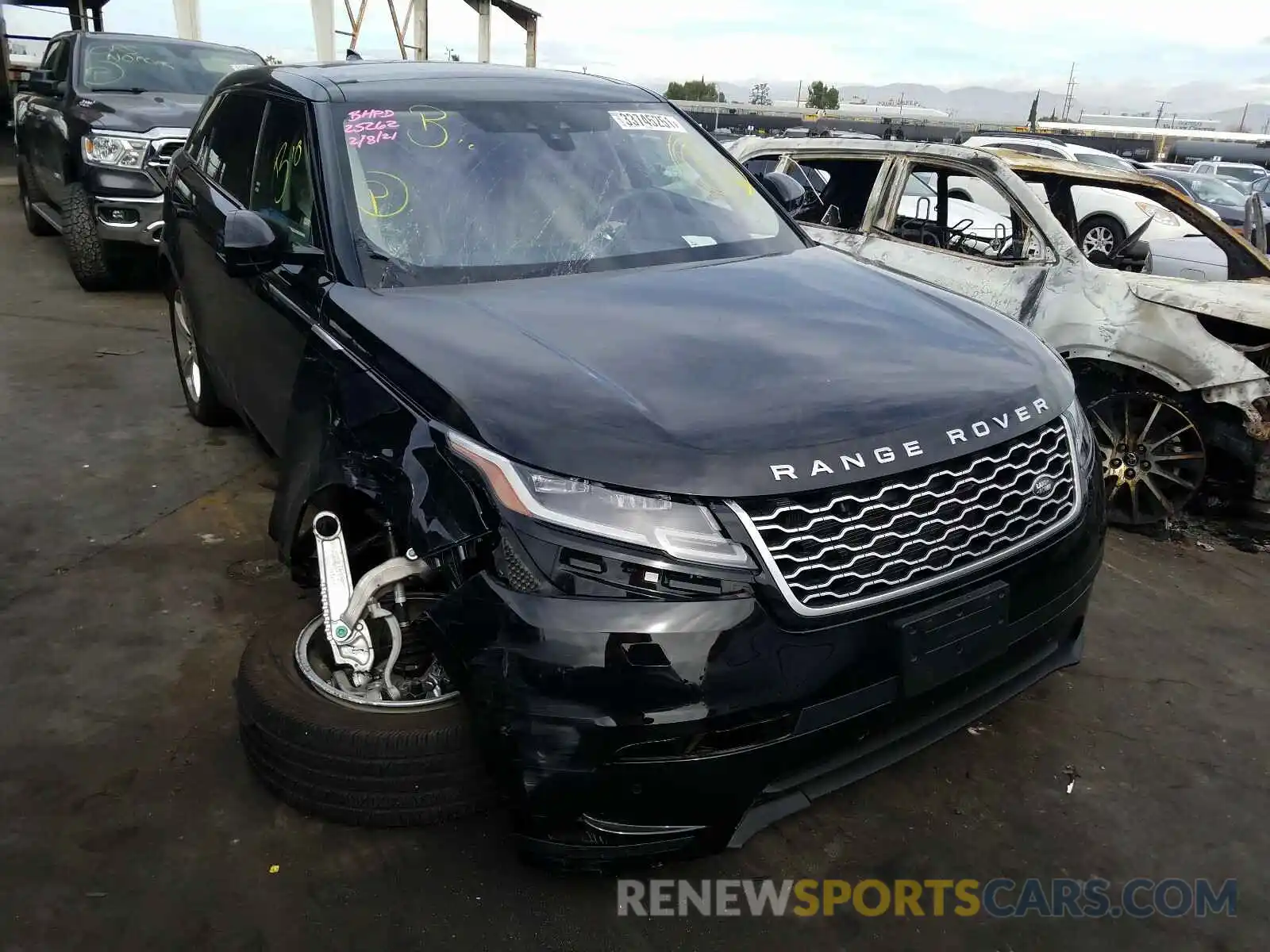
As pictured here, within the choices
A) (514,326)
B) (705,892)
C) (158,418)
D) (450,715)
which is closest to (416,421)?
(514,326)

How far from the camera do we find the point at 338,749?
229 cm

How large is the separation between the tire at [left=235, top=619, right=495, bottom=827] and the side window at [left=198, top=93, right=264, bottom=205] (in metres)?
2.16

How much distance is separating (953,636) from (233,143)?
340 centimetres

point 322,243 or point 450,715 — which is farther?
point 322,243

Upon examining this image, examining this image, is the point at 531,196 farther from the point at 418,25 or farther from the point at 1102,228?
the point at 418,25

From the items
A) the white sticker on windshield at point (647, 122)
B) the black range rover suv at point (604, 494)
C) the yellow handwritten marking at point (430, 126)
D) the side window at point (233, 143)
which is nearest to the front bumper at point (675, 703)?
the black range rover suv at point (604, 494)

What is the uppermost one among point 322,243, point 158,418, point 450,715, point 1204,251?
point 322,243

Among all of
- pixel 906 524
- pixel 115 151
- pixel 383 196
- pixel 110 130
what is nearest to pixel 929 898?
pixel 906 524

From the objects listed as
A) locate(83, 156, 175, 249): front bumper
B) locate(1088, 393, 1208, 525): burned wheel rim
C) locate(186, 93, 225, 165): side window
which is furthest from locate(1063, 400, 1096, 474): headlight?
locate(83, 156, 175, 249): front bumper

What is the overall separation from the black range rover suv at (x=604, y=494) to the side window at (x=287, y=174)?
3 centimetres

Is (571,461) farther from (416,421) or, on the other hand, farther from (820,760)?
(820,760)

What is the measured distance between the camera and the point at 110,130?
7.24m

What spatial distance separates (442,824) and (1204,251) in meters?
6.97

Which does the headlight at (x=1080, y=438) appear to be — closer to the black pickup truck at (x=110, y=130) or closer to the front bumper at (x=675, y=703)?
the front bumper at (x=675, y=703)
